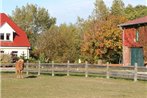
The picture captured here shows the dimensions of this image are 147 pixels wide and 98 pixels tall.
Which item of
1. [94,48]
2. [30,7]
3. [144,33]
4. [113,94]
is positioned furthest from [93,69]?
[30,7]

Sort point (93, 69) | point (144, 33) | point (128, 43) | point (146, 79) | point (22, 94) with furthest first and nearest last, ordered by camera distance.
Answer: point (128, 43)
point (144, 33)
point (93, 69)
point (146, 79)
point (22, 94)

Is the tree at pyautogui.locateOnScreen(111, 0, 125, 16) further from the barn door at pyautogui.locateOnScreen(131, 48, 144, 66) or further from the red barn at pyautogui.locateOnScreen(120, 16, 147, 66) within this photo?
the barn door at pyautogui.locateOnScreen(131, 48, 144, 66)

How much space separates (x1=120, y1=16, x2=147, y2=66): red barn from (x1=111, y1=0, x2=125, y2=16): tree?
19.8 metres

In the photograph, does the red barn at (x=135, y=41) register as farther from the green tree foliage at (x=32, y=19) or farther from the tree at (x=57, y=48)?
the green tree foliage at (x=32, y=19)

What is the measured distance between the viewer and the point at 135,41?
55125mm

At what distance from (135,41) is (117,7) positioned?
24073 mm

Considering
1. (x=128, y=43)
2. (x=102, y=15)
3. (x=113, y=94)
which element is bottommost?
(x=113, y=94)

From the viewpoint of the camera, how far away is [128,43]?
187ft

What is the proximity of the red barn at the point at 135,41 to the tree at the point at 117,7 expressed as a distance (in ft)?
64.8

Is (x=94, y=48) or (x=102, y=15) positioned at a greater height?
(x=102, y=15)

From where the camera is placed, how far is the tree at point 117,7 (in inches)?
3047

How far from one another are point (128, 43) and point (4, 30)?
1993 centimetres

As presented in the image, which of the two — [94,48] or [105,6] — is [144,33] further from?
[105,6]

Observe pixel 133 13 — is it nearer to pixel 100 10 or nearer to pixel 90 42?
pixel 100 10
